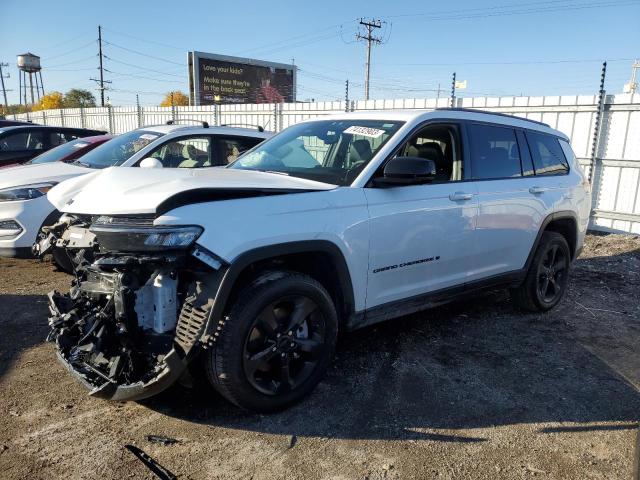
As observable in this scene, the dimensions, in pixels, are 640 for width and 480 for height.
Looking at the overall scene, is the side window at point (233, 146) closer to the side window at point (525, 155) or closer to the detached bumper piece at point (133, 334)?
A: the side window at point (525, 155)

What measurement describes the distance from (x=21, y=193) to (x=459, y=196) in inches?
186

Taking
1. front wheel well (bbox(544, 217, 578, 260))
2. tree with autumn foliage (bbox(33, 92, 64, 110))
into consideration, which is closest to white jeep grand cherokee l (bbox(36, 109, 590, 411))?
front wheel well (bbox(544, 217, 578, 260))

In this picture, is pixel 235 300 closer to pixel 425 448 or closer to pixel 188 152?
pixel 425 448

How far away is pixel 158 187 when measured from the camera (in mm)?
2945

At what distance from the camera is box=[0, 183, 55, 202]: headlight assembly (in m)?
5.66

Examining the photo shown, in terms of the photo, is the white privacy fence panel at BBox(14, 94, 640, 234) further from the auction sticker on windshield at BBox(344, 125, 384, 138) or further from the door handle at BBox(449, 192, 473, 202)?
the auction sticker on windshield at BBox(344, 125, 384, 138)

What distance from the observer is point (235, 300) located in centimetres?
286

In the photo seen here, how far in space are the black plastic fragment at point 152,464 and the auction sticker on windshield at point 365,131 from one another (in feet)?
8.43

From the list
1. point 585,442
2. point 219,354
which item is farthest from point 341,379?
point 585,442

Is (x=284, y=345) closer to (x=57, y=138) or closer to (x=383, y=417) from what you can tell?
(x=383, y=417)

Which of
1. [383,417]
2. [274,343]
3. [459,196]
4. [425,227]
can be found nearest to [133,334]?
[274,343]

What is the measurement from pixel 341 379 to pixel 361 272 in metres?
0.83

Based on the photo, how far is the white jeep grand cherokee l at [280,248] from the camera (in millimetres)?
2748

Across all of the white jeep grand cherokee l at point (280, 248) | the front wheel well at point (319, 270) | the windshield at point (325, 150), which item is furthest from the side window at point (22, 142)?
the front wheel well at point (319, 270)
